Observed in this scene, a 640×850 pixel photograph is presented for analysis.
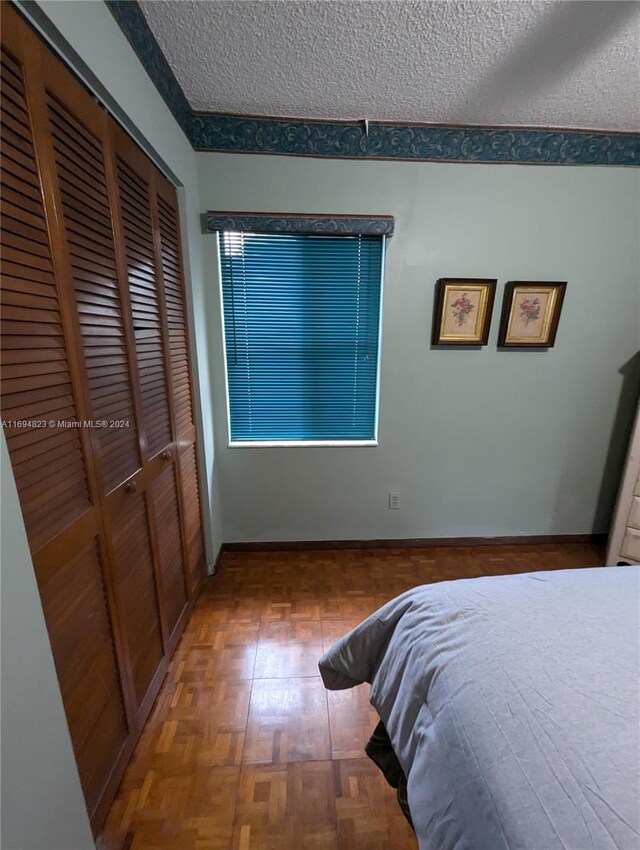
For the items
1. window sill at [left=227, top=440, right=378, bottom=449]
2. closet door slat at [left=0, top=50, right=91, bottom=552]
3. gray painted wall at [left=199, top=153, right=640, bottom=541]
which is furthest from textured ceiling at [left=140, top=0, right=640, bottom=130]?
window sill at [left=227, top=440, right=378, bottom=449]

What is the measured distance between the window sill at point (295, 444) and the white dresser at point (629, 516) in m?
1.36

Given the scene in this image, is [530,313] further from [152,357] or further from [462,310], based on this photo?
[152,357]

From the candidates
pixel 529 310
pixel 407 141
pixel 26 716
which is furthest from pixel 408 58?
pixel 26 716

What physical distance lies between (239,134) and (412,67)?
0.81 meters

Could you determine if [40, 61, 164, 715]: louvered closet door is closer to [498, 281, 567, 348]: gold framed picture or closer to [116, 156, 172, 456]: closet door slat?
[116, 156, 172, 456]: closet door slat

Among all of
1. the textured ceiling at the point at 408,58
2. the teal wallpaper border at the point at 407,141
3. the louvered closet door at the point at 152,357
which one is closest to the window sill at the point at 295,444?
the louvered closet door at the point at 152,357

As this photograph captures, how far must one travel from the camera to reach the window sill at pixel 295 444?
197cm

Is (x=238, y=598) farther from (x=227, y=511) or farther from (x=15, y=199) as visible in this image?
(x=15, y=199)

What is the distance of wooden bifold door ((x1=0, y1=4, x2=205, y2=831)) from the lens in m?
0.65

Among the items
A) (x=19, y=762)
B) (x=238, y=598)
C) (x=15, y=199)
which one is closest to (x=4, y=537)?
(x=19, y=762)

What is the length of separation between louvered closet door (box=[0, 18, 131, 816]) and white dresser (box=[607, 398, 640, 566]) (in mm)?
2434

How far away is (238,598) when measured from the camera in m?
1.73

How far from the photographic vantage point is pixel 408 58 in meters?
1.20

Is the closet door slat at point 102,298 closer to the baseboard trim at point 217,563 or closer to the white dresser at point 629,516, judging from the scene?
the baseboard trim at point 217,563
